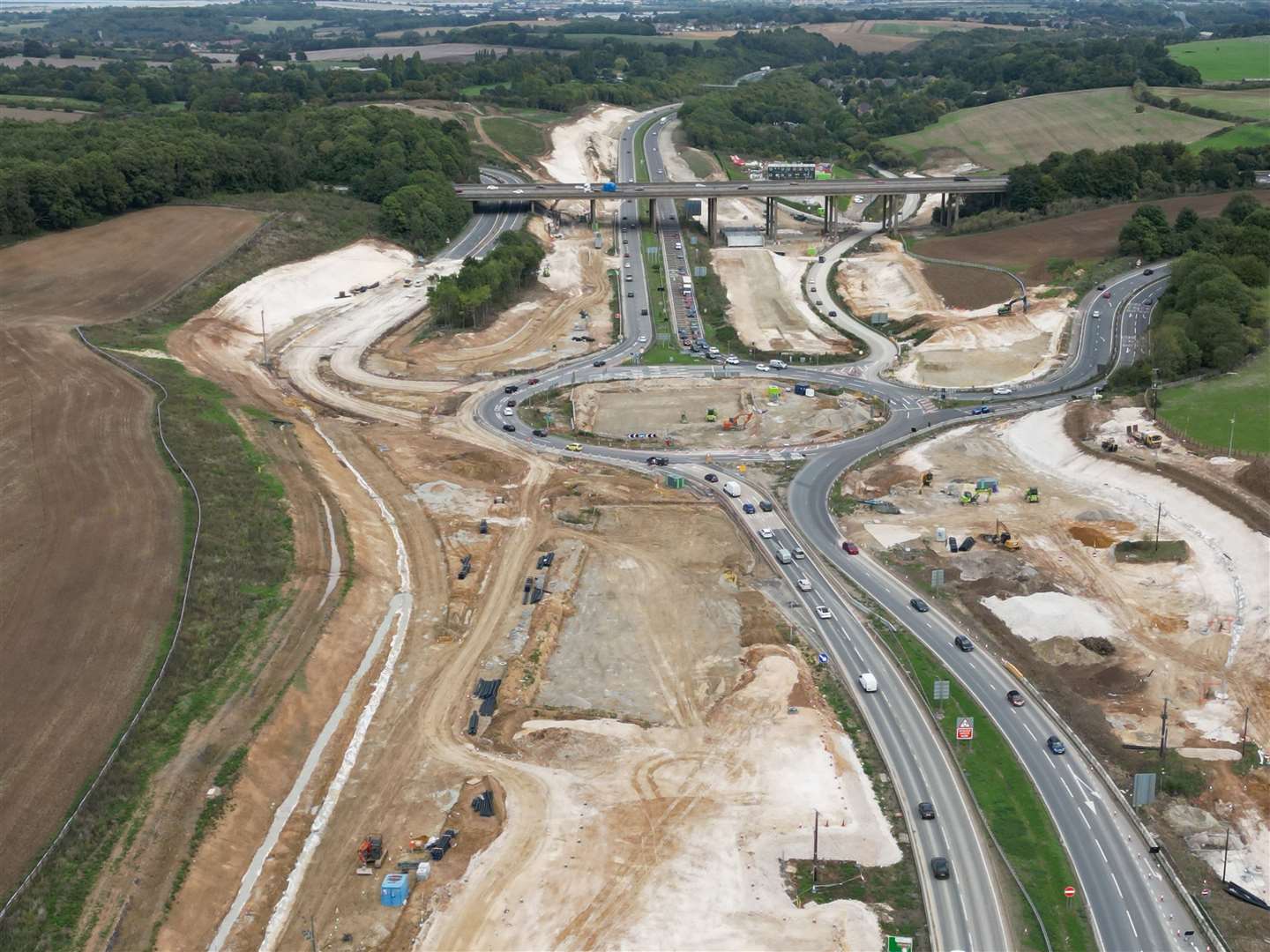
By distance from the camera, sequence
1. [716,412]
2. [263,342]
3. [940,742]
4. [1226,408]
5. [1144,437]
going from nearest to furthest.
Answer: [940,742] < [1144,437] < [1226,408] < [716,412] < [263,342]

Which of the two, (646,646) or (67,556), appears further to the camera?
(646,646)

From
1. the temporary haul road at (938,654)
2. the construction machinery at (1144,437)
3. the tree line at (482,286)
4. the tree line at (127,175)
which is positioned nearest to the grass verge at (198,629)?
the temporary haul road at (938,654)

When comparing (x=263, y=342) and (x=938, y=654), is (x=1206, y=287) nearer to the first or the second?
(x=938, y=654)

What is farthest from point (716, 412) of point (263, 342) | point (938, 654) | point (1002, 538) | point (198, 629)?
point (198, 629)

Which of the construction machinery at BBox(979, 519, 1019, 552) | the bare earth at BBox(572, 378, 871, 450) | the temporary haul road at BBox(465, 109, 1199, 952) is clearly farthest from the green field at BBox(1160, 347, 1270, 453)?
the bare earth at BBox(572, 378, 871, 450)

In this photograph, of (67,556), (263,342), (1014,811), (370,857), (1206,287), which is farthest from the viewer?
(263,342)

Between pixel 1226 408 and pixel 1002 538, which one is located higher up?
pixel 1226 408
